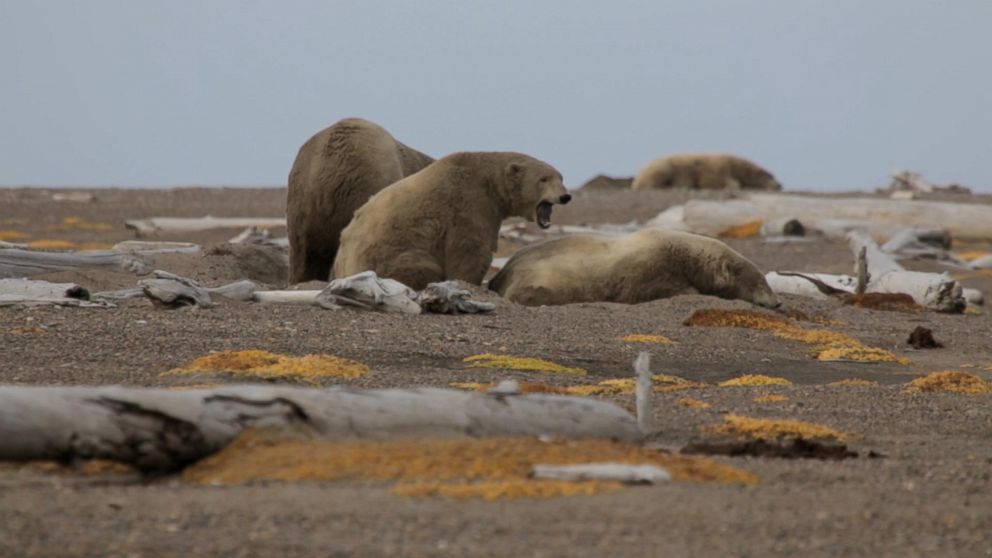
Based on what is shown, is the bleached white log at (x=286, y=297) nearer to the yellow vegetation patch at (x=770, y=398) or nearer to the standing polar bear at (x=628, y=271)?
the standing polar bear at (x=628, y=271)

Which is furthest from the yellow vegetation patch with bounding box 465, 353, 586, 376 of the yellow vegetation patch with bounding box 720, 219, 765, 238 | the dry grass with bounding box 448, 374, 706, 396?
the yellow vegetation patch with bounding box 720, 219, 765, 238

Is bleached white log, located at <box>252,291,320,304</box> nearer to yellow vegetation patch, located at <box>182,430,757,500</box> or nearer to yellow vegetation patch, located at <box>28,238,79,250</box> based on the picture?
yellow vegetation patch, located at <box>182,430,757,500</box>

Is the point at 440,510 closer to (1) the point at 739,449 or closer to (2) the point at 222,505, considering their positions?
(2) the point at 222,505

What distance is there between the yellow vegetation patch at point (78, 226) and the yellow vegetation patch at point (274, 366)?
24274 millimetres

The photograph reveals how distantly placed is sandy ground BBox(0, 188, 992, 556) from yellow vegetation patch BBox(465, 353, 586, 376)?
18 centimetres

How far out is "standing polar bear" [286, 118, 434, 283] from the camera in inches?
750

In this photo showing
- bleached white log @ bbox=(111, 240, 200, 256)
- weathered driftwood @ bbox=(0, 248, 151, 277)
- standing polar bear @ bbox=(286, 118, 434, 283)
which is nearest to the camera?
weathered driftwood @ bbox=(0, 248, 151, 277)

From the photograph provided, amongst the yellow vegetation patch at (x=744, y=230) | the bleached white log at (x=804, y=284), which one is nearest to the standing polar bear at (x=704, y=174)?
the yellow vegetation patch at (x=744, y=230)

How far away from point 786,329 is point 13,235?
2057 centimetres

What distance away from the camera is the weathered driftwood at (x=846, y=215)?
3547cm

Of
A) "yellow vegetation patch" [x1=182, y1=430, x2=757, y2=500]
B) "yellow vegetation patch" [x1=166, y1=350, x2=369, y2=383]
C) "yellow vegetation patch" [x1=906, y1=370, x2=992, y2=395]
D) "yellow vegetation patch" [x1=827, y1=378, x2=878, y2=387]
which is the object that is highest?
"yellow vegetation patch" [x1=182, y1=430, x2=757, y2=500]

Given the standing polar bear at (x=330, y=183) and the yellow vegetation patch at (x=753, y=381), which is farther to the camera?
the standing polar bear at (x=330, y=183)

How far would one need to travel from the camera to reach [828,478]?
8.04 metres

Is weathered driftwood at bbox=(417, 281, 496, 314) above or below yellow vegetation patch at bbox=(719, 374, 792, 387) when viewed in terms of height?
above
